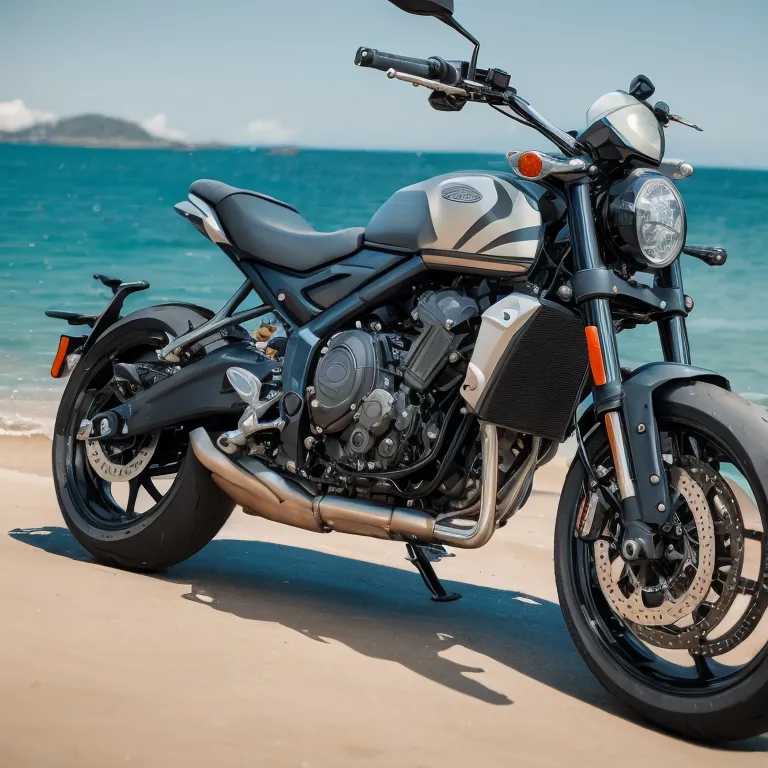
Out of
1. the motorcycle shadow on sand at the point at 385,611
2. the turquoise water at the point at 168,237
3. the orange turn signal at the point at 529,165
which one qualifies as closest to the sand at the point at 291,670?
the motorcycle shadow on sand at the point at 385,611

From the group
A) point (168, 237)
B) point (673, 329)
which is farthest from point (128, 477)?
point (168, 237)

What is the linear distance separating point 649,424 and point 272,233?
1748 mm

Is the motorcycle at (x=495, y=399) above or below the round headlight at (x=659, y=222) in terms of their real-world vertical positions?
below

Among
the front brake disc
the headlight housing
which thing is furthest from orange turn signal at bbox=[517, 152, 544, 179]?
the front brake disc

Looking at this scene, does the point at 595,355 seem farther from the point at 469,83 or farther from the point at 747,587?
the point at 469,83

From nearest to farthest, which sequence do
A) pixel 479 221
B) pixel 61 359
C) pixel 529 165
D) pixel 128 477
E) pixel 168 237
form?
pixel 529 165 → pixel 479 221 → pixel 128 477 → pixel 61 359 → pixel 168 237

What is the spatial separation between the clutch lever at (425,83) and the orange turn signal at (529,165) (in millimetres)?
326

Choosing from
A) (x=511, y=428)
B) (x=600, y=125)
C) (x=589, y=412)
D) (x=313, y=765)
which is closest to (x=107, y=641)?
(x=313, y=765)

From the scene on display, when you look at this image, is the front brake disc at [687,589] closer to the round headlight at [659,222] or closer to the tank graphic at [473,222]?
the round headlight at [659,222]

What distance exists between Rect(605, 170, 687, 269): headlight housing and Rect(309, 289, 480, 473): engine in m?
0.55

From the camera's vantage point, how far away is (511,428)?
3639mm

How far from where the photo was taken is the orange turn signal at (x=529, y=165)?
350cm

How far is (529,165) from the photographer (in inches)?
139

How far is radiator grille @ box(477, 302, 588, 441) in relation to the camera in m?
3.61
